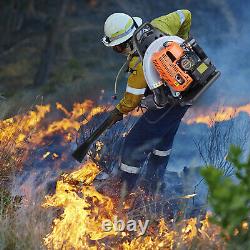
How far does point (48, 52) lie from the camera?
9391 millimetres

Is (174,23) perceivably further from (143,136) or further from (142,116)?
(143,136)

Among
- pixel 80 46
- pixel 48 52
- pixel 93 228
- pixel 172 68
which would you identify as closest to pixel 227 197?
pixel 172 68

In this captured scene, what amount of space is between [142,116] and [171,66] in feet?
2.55

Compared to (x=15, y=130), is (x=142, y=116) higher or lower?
higher

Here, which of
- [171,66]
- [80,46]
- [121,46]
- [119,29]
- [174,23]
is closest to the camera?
[171,66]

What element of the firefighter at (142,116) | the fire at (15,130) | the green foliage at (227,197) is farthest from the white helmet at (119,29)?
the green foliage at (227,197)

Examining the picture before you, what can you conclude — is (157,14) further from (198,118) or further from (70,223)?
(70,223)

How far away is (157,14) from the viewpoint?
10336 mm

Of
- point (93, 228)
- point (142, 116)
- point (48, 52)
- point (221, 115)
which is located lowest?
point (48, 52)

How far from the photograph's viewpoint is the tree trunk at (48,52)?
9344 millimetres

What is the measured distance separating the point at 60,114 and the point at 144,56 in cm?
356

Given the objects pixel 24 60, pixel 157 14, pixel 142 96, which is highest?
pixel 142 96

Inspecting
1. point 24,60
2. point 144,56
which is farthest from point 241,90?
point 24,60

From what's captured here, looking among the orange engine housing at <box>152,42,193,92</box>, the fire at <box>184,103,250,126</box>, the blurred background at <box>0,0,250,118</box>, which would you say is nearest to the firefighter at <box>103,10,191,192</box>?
the orange engine housing at <box>152,42,193,92</box>
